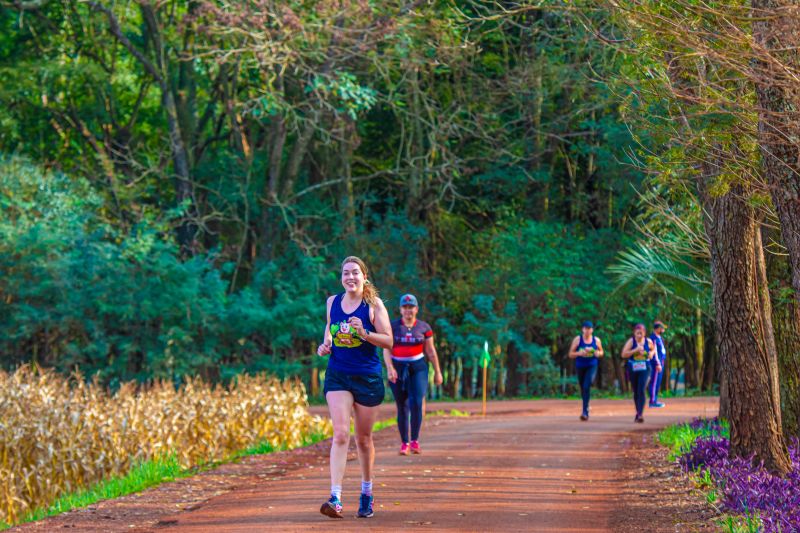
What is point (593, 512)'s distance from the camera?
11086mm

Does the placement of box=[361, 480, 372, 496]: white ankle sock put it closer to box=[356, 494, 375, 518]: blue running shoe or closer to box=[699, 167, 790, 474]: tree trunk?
box=[356, 494, 375, 518]: blue running shoe

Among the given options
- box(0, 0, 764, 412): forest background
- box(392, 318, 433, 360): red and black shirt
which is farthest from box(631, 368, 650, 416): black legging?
box(0, 0, 764, 412): forest background

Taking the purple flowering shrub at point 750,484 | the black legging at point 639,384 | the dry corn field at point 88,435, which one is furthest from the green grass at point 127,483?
the black legging at point 639,384

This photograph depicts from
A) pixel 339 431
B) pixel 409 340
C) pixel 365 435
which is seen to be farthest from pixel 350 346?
pixel 409 340

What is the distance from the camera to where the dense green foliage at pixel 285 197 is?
107 feet

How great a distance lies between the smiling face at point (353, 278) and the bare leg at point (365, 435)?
3.11 ft

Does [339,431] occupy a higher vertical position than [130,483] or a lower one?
higher

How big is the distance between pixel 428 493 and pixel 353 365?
2.32 meters

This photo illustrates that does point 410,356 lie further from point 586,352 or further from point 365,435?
point 586,352

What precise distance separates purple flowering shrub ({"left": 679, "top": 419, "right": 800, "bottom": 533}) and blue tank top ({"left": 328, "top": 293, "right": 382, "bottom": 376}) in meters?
3.24

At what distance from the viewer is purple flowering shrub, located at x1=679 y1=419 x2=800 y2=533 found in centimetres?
928

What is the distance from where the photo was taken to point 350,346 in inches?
400

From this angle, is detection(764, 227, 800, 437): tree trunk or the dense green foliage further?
the dense green foliage

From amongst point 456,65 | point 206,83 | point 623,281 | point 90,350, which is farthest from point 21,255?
point 623,281
